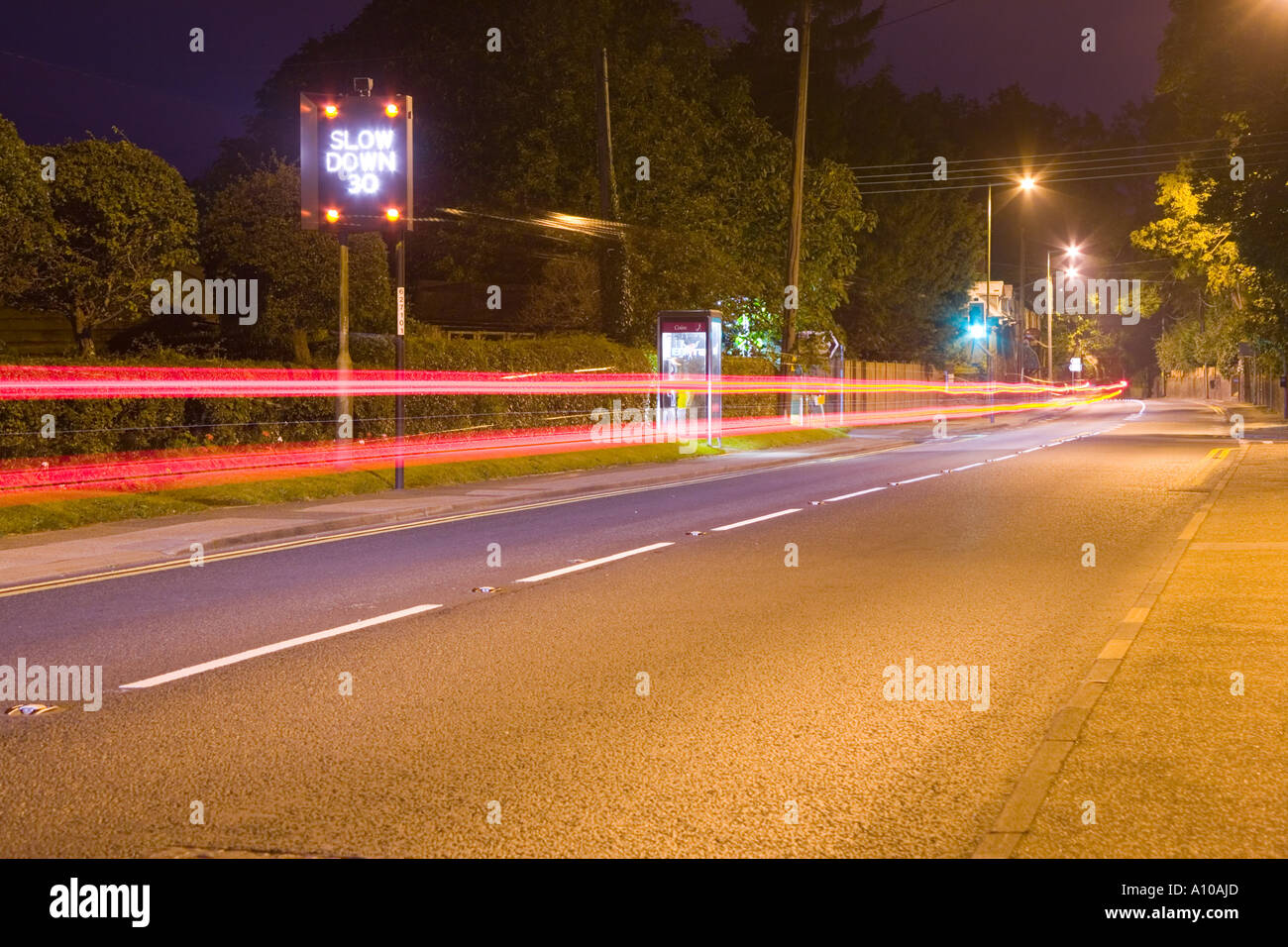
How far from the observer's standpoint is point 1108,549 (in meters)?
14.2

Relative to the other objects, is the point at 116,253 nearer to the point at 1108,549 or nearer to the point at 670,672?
the point at 1108,549

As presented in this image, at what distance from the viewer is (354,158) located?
65.2 feet

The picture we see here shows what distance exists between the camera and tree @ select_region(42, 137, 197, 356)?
89.4 ft

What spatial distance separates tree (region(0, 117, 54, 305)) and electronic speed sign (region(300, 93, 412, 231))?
515 cm

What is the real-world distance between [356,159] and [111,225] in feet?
32.9

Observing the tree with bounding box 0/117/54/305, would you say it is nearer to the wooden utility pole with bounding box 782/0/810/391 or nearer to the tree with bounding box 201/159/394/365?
the tree with bounding box 201/159/394/365

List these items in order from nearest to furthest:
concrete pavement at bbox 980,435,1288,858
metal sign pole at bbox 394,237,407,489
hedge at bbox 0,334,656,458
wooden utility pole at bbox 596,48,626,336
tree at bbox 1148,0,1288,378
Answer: concrete pavement at bbox 980,435,1288,858 → hedge at bbox 0,334,656,458 → metal sign pole at bbox 394,237,407,489 → tree at bbox 1148,0,1288,378 → wooden utility pole at bbox 596,48,626,336

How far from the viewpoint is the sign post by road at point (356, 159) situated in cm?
1977

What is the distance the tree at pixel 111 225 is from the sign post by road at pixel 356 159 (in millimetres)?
9098

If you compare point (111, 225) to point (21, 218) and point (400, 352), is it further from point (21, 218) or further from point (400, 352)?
point (400, 352)

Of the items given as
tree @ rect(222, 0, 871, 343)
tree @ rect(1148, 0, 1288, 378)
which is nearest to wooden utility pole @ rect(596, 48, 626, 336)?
tree @ rect(222, 0, 871, 343)

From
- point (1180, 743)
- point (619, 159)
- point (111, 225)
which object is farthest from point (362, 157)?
point (619, 159)

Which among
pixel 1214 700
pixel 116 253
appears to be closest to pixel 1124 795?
pixel 1214 700

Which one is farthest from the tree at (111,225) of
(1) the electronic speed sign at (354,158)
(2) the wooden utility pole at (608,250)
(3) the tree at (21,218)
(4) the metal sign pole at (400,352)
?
(2) the wooden utility pole at (608,250)
